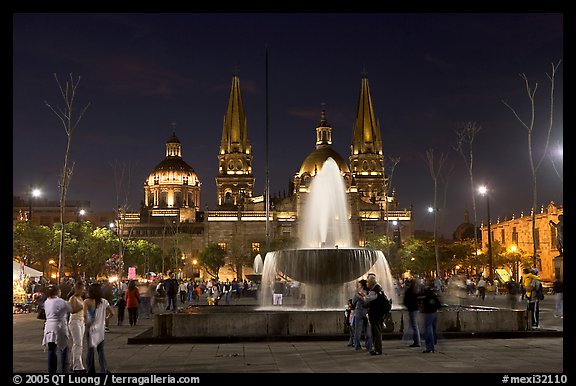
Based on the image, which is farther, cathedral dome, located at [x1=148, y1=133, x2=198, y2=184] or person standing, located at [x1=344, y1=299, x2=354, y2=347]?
cathedral dome, located at [x1=148, y1=133, x2=198, y2=184]

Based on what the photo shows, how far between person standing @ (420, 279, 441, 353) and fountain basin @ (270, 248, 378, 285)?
564cm

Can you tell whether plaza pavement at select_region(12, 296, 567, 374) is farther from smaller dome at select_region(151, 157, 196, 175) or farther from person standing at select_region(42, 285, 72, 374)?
smaller dome at select_region(151, 157, 196, 175)

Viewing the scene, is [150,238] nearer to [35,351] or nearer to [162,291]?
[162,291]

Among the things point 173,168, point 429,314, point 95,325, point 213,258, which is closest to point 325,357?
point 429,314

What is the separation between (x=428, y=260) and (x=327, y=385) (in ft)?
230

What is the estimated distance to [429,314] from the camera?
537 inches

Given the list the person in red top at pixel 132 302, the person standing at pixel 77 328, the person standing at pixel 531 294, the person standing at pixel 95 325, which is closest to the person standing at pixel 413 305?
the person standing at pixel 531 294

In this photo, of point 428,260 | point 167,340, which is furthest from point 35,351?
point 428,260

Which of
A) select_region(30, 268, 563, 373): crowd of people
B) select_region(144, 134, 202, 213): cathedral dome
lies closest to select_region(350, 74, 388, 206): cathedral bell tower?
select_region(144, 134, 202, 213): cathedral dome

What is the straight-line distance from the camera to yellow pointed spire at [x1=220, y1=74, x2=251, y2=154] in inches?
4820

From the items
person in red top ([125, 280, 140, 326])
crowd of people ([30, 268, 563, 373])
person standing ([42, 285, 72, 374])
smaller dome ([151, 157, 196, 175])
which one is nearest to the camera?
person standing ([42, 285, 72, 374])

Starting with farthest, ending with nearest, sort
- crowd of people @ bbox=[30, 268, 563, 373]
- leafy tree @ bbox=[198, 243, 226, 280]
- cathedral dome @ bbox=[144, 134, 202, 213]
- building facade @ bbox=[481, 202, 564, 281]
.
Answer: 1. cathedral dome @ bbox=[144, 134, 202, 213]
2. leafy tree @ bbox=[198, 243, 226, 280]
3. building facade @ bbox=[481, 202, 564, 281]
4. crowd of people @ bbox=[30, 268, 563, 373]

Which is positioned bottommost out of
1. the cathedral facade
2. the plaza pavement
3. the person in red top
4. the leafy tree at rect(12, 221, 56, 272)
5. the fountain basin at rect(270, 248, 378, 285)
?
the plaza pavement

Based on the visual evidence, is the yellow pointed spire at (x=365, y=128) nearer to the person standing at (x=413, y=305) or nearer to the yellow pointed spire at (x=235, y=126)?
the yellow pointed spire at (x=235, y=126)
